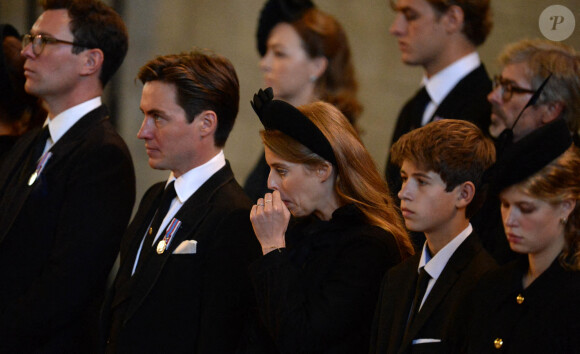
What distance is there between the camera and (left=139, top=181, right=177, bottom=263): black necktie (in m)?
3.67

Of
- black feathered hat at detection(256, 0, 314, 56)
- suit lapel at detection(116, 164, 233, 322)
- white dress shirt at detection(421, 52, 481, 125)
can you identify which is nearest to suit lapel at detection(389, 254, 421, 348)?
suit lapel at detection(116, 164, 233, 322)

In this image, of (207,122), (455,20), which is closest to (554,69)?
(455,20)

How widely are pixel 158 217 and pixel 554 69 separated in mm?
1849

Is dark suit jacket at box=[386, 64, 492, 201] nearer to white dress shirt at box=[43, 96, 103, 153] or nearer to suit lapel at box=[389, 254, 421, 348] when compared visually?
suit lapel at box=[389, 254, 421, 348]

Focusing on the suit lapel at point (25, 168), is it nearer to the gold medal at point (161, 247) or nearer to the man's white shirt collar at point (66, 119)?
the man's white shirt collar at point (66, 119)

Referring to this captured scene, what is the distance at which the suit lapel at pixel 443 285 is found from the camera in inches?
122

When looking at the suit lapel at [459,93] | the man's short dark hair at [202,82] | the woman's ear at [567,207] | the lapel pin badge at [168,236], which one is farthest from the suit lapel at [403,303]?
the suit lapel at [459,93]

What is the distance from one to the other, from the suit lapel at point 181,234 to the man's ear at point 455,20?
5.45 ft

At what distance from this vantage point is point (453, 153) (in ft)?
10.6

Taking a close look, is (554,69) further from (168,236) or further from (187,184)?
(168,236)

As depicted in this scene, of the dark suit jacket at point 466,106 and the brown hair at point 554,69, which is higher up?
the brown hair at point 554,69

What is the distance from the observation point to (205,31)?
640 cm

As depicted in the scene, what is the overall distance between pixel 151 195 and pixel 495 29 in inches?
90.2

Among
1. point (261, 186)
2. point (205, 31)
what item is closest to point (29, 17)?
point (205, 31)
